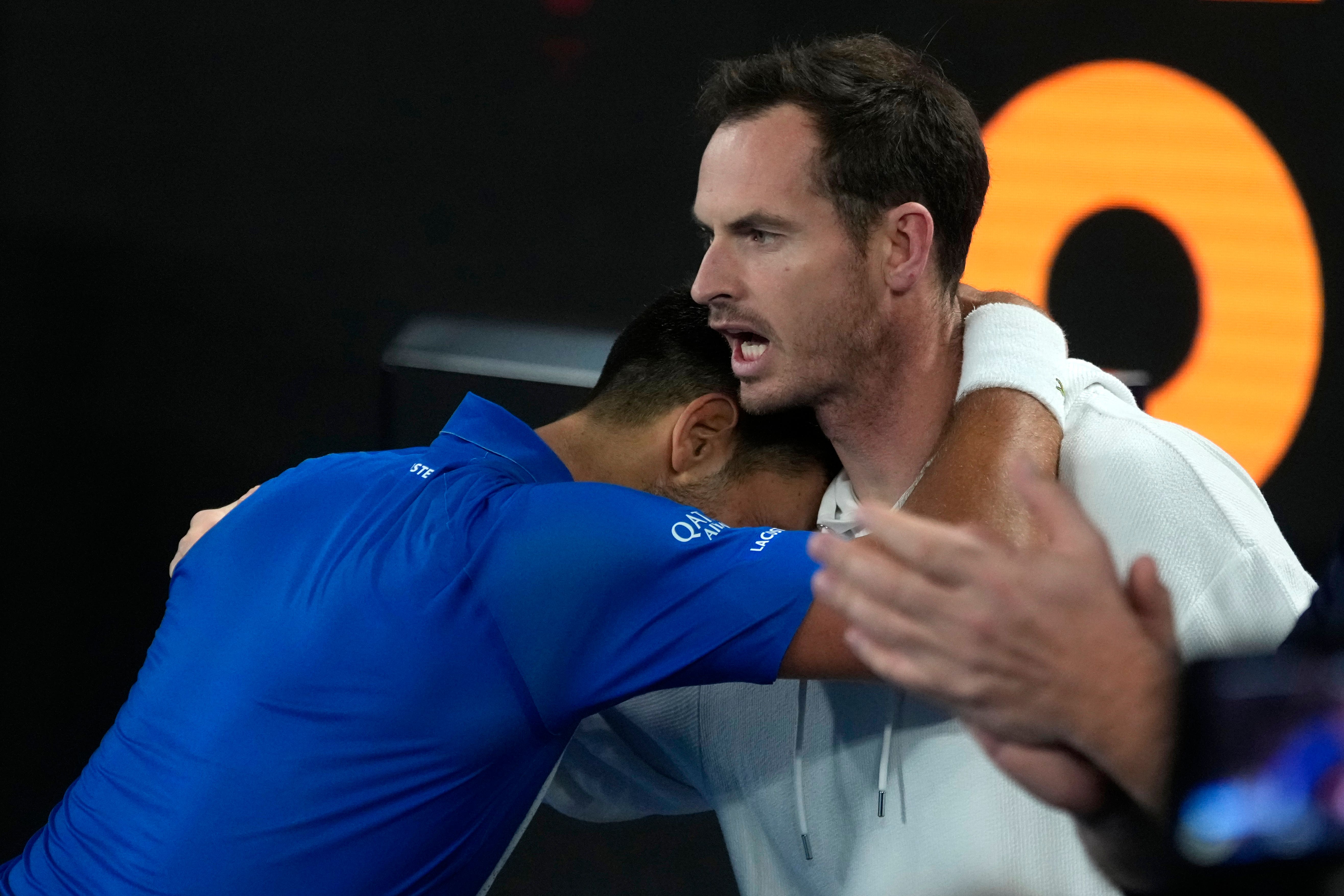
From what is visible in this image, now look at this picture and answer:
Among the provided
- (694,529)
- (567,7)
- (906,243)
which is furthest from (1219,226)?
(694,529)

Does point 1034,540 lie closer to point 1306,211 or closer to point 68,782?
point 1306,211

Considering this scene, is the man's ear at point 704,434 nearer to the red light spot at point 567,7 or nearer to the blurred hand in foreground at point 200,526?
the blurred hand in foreground at point 200,526

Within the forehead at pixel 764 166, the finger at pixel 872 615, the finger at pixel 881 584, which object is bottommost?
the finger at pixel 872 615

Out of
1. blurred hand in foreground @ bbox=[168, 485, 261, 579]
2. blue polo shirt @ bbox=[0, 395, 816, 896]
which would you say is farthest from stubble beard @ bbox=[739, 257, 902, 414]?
blurred hand in foreground @ bbox=[168, 485, 261, 579]

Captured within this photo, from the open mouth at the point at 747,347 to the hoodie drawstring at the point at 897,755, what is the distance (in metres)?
0.38

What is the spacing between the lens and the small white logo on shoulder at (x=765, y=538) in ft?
3.72

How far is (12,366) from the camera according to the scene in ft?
7.86

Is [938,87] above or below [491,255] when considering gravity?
above

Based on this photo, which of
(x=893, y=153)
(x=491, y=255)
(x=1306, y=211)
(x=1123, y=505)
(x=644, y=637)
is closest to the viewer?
(x=644, y=637)

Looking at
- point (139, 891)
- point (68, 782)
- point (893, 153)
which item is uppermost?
point (893, 153)

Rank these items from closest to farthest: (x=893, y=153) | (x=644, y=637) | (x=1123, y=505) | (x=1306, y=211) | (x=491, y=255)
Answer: (x=644, y=637) < (x=1123, y=505) < (x=893, y=153) < (x=1306, y=211) < (x=491, y=255)

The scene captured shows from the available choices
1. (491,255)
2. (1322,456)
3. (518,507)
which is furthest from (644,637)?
(1322,456)

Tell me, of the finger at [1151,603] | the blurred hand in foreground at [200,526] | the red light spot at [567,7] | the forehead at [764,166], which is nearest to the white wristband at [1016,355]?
the forehead at [764,166]

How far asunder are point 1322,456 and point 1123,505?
1131 mm
